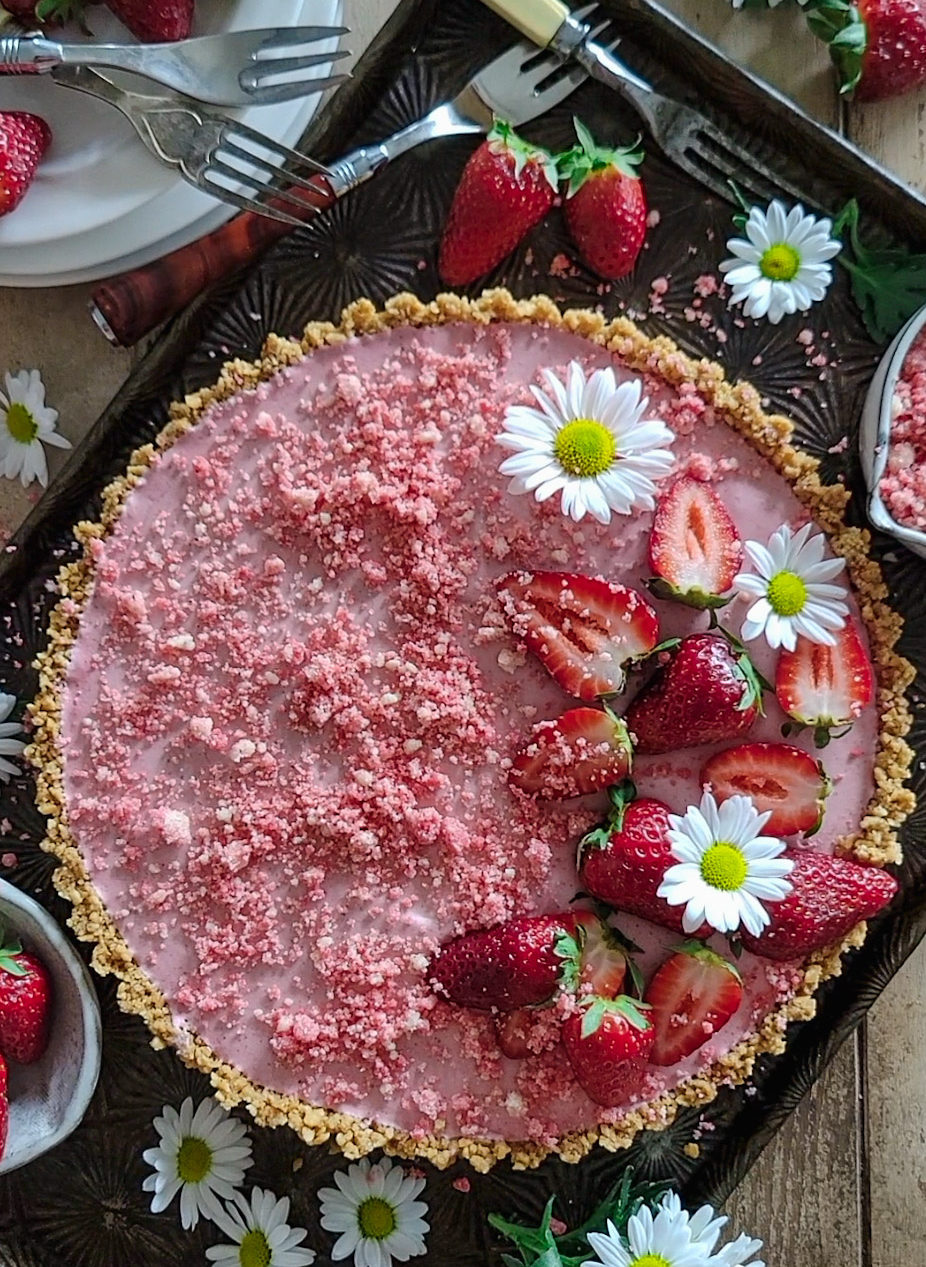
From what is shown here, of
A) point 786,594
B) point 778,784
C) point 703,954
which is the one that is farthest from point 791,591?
point 703,954

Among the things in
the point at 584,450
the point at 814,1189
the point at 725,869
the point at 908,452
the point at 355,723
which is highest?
the point at 908,452

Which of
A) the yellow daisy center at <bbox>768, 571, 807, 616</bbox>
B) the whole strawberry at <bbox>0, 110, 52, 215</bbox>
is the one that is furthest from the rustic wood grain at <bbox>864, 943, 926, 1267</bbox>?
the whole strawberry at <bbox>0, 110, 52, 215</bbox>

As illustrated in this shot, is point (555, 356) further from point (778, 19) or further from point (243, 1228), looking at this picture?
point (243, 1228)

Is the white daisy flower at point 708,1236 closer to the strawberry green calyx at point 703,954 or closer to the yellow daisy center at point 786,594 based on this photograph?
the strawberry green calyx at point 703,954

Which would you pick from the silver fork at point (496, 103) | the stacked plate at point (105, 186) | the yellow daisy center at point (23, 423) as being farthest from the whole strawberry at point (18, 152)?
the silver fork at point (496, 103)

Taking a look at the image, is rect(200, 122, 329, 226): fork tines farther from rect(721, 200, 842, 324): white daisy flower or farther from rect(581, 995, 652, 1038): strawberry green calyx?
rect(581, 995, 652, 1038): strawberry green calyx

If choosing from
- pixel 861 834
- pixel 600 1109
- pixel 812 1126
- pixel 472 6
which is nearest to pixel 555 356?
pixel 472 6

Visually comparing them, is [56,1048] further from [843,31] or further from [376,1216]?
[843,31]
